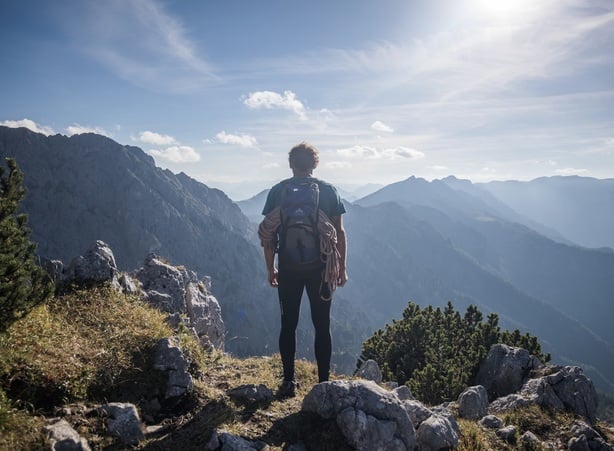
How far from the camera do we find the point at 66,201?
7082 inches

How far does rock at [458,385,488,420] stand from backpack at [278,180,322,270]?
5091 mm

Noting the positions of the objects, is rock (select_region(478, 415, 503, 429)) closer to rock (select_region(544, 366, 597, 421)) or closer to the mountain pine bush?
rock (select_region(544, 366, 597, 421))

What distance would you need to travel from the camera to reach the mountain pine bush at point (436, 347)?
13.0 meters

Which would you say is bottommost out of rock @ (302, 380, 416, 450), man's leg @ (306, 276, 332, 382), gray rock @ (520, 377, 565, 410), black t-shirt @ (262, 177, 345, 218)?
gray rock @ (520, 377, 565, 410)

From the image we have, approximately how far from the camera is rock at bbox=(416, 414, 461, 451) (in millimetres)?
5914

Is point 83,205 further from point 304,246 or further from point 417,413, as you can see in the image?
point 417,413

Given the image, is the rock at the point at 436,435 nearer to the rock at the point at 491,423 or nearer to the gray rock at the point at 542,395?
the rock at the point at 491,423

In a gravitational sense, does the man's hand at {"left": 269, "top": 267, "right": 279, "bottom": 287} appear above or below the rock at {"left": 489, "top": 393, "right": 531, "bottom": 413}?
above

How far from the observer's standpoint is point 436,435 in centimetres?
597

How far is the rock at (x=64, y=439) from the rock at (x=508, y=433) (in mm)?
7032

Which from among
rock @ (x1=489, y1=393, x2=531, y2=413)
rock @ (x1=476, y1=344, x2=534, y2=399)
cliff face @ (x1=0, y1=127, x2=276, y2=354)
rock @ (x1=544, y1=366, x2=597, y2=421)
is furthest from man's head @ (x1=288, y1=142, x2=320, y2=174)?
cliff face @ (x1=0, y1=127, x2=276, y2=354)

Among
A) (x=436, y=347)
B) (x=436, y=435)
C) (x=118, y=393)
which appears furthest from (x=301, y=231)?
(x=436, y=347)

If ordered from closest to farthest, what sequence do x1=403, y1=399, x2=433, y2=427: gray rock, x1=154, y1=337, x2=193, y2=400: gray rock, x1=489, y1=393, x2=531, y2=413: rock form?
x1=403, y1=399, x2=433, y2=427: gray rock, x1=154, y1=337, x2=193, y2=400: gray rock, x1=489, y1=393, x2=531, y2=413: rock

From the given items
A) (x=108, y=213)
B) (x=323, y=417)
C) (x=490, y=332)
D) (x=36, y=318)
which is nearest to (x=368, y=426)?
(x=323, y=417)
